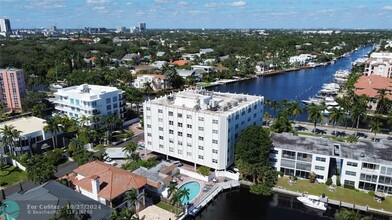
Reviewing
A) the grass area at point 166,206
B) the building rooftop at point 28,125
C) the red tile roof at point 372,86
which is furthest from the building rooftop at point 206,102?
the red tile roof at point 372,86

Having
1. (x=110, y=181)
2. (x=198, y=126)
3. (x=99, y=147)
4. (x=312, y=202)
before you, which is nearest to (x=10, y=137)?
(x=99, y=147)

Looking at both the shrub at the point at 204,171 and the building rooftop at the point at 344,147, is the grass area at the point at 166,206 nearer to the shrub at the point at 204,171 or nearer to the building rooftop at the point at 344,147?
the shrub at the point at 204,171

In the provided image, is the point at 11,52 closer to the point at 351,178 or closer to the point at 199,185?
the point at 199,185

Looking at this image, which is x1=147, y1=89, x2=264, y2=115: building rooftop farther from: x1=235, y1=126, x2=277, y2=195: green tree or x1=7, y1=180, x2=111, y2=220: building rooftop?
x1=7, y1=180, x2=111, y2=220: building rooftop

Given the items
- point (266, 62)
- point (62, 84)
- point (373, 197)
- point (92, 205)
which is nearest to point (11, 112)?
point (62, 84)

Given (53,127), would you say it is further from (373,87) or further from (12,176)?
(373,87)
